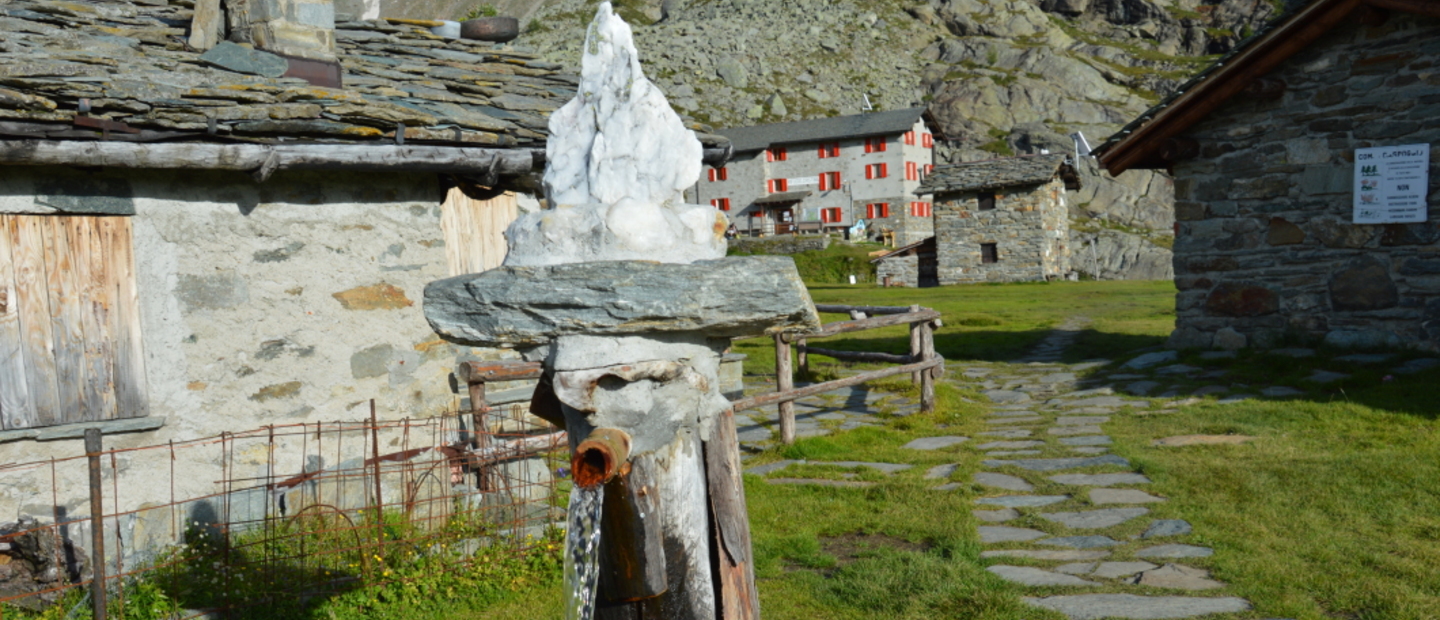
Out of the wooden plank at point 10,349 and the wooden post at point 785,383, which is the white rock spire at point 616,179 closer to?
the wooden plank at point 10,349

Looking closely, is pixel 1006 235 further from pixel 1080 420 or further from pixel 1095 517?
pixel 1095 517

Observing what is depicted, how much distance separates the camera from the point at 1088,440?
7.84 m

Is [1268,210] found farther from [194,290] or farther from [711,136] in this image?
[194,290]

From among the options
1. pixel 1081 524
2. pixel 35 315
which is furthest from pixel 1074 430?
pixel 35 315

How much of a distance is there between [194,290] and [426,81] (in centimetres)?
292

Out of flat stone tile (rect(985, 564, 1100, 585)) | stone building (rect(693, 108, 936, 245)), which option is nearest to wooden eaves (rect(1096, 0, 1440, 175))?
flat stone tile (rect(985, 564, 1100, 585))

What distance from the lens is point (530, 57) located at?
9984mm

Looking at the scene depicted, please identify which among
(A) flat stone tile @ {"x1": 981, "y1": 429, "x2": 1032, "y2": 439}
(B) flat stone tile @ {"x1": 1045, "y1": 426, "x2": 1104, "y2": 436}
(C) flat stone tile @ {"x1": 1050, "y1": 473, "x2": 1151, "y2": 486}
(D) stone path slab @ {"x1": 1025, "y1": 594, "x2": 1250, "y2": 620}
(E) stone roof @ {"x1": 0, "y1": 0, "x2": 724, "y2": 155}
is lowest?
(D) stone path slab @ {"x1": 1025, "y1": 594, "x2": 1250, "y2": 620}

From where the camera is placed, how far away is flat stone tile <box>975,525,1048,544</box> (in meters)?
5.34

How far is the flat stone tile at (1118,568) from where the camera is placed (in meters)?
4.67

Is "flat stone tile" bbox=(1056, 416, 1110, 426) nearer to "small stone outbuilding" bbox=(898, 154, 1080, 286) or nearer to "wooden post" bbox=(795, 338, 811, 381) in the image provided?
"wooden post" bbox=(795, 338, 811, 381)

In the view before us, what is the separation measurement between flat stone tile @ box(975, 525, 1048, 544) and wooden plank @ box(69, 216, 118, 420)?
5150 mm

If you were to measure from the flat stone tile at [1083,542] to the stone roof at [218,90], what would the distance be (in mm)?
4385

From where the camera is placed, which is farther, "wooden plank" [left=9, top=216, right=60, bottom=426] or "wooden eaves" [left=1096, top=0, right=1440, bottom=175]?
"wooden eaves" [left=1096, top=0, right=1440, bottom=175]
